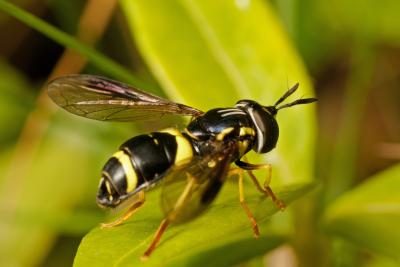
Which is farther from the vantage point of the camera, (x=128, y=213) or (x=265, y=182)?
(x=265, y=182)

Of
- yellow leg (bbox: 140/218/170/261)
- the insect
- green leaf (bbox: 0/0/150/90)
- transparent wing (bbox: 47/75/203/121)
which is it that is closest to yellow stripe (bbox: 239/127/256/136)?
the insect

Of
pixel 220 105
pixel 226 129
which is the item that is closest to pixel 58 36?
pixel 220 105

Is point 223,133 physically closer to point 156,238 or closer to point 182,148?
point 182,148

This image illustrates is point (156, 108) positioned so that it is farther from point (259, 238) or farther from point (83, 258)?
point (83, 258)

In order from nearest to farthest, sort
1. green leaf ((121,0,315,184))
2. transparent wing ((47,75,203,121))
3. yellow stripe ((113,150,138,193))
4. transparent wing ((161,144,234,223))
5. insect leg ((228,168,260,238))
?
transparent wing ((161,144,234,223)) → insect leg ((228,168,260,238)) → yellow stripe ((113,150,138,193)) → transparent wing ((47,75,203,121)) → green leaf ((121,0,315,184))

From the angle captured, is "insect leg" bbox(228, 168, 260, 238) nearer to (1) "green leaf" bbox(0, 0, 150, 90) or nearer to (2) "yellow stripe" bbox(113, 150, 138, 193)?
(2) "yellow stripe" bbox(113, 150, 138, 193)

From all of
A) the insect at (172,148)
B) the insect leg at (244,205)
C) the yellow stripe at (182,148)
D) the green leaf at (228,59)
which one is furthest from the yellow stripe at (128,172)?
the green leaf at (228,59)

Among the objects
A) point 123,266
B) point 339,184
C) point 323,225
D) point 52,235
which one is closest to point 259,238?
point 323,225
